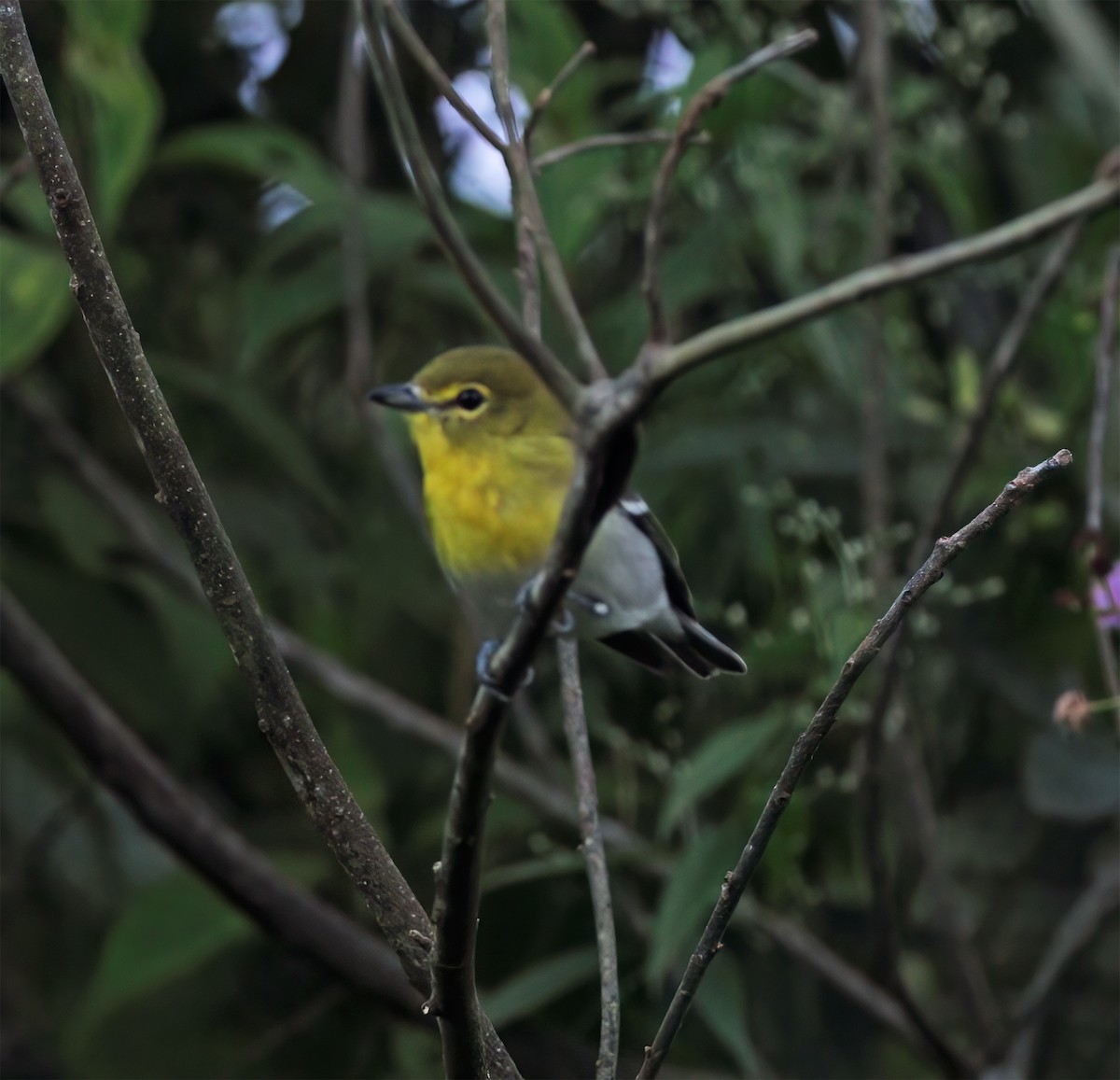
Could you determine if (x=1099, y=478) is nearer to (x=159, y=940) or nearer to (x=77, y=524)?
(x=159, y=940)

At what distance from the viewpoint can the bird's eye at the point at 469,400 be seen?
7.16ft

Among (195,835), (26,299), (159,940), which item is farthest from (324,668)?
(26,299)

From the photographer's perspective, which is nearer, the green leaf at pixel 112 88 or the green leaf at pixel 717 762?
the green leaf at pixel 717 762

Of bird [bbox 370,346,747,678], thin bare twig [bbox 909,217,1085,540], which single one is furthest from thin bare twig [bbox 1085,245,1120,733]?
bird [bbox 370,346,747,678]

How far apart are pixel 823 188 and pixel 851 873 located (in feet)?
4.85

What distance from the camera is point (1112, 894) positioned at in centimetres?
285

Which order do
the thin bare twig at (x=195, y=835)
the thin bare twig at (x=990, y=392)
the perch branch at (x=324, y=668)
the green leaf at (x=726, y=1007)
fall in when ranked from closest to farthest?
the thin bare twig at (x=990, y=392)
the green leaf at (x=726, y=1007)
the thin bare twig at (x=195, y=835)
the perch branch at (x=324, y=668)

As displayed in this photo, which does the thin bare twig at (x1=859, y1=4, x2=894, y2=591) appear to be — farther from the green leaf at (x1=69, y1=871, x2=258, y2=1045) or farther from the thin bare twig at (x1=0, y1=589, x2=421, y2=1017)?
the green leaf at (x1=69, y1=871, x2=258, y2=1045)

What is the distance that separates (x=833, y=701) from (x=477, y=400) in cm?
109

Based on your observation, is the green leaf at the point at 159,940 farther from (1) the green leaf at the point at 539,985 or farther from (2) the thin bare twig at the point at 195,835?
(1) the green leaf at the point at 539,985

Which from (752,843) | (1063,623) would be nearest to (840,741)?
(1063,623)

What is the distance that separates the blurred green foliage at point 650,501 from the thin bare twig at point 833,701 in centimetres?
117

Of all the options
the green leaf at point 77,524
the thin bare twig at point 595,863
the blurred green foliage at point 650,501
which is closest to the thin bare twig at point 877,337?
the blurred green foliage at point 650,501

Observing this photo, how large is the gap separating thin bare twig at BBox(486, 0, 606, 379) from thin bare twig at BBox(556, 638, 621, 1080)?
56cm
